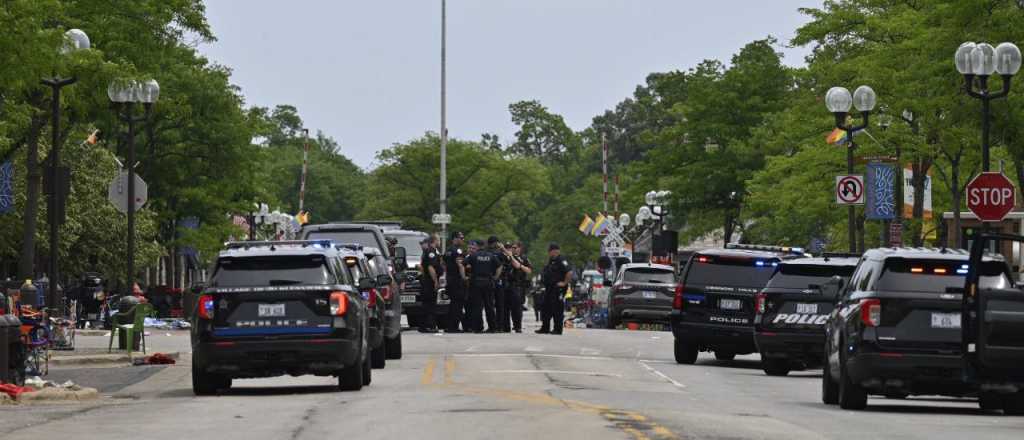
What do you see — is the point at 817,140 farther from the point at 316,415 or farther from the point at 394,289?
the point at 316,415

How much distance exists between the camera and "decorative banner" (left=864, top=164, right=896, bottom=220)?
146 feet

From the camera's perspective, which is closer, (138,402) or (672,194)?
(138,402)

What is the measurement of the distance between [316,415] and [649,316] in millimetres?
30336

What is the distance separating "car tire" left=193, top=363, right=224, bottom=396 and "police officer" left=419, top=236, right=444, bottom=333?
55.9 ft

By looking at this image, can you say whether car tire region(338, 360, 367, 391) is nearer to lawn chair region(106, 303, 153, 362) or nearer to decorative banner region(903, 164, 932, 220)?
lawn chair region(106, 303, 153, 362)

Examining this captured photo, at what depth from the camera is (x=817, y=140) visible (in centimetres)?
5972

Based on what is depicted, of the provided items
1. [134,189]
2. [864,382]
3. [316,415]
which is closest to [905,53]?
[134,189]

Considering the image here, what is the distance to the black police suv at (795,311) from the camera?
1061 inches

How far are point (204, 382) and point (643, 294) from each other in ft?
87.0

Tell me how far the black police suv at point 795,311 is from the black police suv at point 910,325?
6748mm

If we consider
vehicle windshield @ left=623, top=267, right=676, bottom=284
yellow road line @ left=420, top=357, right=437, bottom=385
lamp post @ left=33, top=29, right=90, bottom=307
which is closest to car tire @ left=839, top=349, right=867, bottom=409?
yellow road line @ left=420, top=357, right=437, bottom=385

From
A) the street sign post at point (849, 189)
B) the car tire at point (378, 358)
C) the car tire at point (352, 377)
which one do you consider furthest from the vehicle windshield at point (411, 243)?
the car tire at point (352, 377)

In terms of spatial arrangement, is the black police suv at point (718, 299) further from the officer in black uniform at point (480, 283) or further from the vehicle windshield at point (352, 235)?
the vehicle windshield at point (352, 235)

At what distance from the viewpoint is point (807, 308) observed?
27.0 metres
